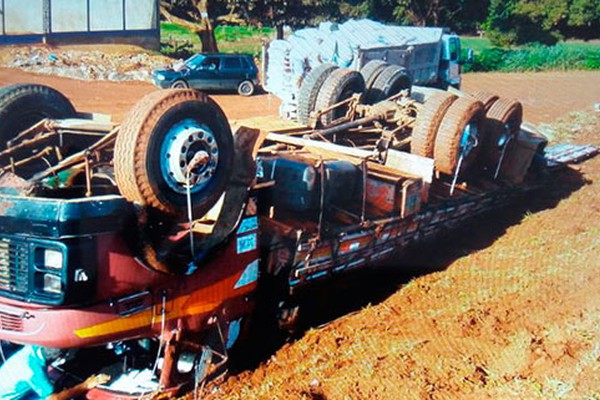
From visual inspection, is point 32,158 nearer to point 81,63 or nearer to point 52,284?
point 52,284

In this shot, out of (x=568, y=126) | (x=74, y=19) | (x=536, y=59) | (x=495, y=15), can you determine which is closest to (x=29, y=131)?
(x=568, y=126)

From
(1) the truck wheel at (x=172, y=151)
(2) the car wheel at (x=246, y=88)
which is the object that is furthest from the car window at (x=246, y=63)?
(1) the truck wheel at (x=172, y=151)

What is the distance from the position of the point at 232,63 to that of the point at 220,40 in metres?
15.8

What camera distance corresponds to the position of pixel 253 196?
15.8 ft

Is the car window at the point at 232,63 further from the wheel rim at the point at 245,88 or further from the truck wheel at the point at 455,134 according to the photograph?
the truck wheel at the point at 455,134

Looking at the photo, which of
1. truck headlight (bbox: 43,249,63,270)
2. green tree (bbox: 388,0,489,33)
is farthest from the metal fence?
truck headlight (bbox: 43,249,63,270)

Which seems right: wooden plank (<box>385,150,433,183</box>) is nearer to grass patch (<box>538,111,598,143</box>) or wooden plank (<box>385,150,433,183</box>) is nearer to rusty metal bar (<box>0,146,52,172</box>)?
rusty metal bar (<box>0,146,52,172</box>)


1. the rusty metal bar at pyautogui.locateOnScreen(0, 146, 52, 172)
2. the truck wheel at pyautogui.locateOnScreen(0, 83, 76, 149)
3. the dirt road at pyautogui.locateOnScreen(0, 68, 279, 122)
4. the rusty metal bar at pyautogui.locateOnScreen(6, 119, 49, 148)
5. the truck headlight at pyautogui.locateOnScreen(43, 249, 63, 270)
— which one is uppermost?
the truck wheel at pyautogui.locateOnScreen(0, 83, 76, 149)

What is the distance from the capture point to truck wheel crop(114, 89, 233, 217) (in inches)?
154

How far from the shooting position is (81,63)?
2277cm

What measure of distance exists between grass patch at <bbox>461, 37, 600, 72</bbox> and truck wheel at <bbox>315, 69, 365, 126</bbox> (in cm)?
2516

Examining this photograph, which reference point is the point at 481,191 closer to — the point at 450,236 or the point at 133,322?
the point at 450,236

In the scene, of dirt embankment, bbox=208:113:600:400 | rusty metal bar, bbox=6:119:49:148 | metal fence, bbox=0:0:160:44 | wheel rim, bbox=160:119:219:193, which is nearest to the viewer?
wheel rim, bbox=160:119:219:193

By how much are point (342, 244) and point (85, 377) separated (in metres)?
2.33
